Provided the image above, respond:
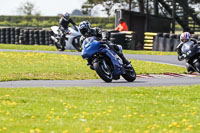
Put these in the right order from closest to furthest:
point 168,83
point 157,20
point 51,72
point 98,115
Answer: point 98,115, point 168,83, point 51,72, point 157,20

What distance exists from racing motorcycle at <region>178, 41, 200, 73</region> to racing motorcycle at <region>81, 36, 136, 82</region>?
3.09 metres

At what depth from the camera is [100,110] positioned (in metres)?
9.20

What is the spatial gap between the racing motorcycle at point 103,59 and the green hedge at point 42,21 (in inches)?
2283

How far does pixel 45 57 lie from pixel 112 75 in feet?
26.3

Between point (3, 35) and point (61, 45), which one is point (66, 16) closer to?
point (61, 45)

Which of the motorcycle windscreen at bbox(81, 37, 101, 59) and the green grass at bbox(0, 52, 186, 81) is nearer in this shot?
the motorcycle windscreen at bbox(81, 37, 101, 59)

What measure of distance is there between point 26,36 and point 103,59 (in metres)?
19.8

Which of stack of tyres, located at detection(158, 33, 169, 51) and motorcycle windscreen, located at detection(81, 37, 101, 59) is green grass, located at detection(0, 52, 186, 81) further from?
stack of tyres, located at detection(158, 33, 169, 51)

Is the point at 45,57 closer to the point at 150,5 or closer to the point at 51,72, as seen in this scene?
the point at 51,72

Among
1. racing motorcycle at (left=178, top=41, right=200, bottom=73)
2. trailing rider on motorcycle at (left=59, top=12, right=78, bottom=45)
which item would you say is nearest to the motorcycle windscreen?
racing motorcycle at (left=178, top=41, right=200, bottom=73)

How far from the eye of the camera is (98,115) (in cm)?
875

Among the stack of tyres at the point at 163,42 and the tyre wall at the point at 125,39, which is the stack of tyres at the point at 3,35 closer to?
the tyre wall at the point at 125,39

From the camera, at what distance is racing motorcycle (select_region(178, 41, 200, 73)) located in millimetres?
16656

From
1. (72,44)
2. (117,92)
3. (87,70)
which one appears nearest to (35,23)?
(72,44)
